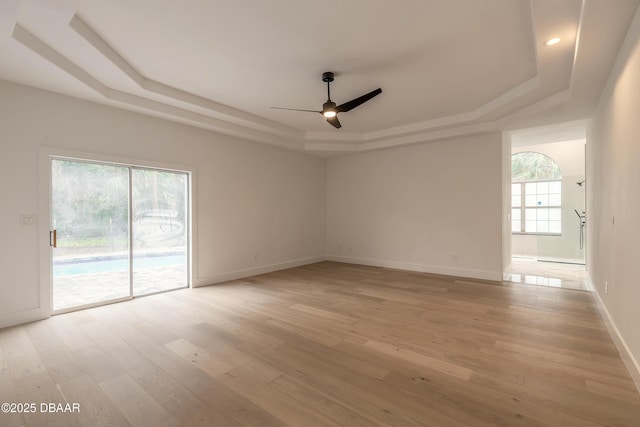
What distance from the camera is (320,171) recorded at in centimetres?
772

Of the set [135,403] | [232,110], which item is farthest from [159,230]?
[135,403]

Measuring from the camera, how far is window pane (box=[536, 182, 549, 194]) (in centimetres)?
823

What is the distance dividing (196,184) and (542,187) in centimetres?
896

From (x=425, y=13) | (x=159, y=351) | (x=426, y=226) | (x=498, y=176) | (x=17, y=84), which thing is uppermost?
(x=425, y=13)

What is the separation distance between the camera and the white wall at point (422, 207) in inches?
217

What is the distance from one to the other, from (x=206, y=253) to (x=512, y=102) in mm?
5409

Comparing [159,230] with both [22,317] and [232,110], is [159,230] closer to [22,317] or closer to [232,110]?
[22,317]

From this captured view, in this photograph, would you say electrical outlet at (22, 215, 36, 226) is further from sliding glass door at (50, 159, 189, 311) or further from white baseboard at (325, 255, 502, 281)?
white baseboard at (325, 255, 502, 281)

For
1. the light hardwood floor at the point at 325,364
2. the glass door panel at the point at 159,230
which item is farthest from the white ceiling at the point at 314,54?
the light hardwood floor at the point at 325,364

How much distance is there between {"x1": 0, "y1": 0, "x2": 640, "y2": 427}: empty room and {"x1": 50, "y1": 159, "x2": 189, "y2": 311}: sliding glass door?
3cm

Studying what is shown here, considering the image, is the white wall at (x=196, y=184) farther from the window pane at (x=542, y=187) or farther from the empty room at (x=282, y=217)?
the window pane at (x=542, y=187)

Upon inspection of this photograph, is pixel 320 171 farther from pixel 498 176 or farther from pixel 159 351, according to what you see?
pixel 159 351

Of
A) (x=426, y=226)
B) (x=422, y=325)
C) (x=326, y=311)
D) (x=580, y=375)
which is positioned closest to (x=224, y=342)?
(x=326, y=311)

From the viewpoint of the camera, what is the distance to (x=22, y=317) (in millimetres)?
3447
